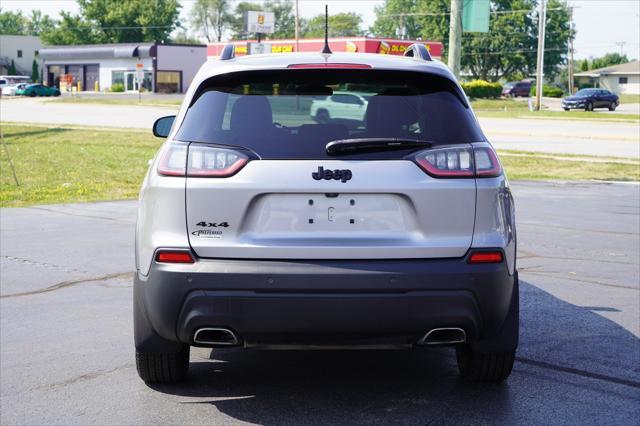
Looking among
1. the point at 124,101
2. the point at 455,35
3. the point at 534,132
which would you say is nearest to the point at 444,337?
the point at 455,35

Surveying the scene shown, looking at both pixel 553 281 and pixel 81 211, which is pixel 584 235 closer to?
pixel 553 281

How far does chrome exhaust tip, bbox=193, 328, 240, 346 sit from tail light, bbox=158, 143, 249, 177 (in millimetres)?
725

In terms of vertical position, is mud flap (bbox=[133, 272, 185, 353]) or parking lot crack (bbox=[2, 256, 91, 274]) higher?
mud flap (bbox=[133, 272, 185, 353])

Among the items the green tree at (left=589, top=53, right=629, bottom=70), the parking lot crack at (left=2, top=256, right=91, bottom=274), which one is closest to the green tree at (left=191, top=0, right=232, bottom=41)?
the green tree at (left=589, top=53, right=629, bottom=70)

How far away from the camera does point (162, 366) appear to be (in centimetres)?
499

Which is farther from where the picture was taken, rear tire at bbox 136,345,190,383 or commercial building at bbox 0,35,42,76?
commercial building at bbox 0,35,42,76

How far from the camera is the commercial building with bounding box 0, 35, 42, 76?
129m

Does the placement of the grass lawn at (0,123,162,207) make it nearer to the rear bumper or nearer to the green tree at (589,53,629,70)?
the rear bumper

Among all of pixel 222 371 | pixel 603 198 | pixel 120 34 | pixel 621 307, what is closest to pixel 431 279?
pixel 222 371

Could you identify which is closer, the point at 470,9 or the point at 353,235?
the point at 353,235

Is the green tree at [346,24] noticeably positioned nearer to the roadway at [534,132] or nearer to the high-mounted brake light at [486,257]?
the roadway at [534,132]

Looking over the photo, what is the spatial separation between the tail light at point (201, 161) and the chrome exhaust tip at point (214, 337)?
0.72m

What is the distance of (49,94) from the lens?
82812 mm

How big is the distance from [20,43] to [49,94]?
5302 centimetres
